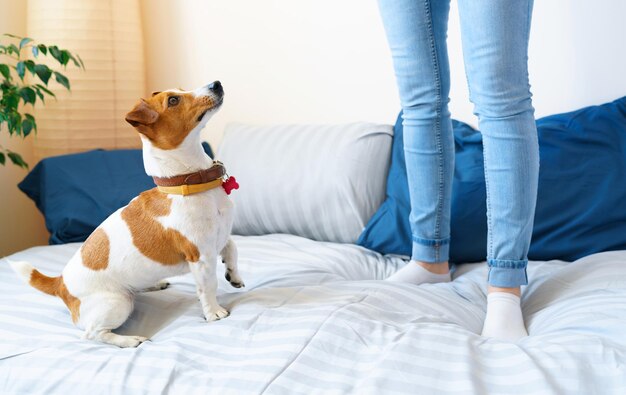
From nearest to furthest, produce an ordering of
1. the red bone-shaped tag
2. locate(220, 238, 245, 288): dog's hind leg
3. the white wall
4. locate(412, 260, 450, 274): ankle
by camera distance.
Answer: the red bone-shaped tag
locate(220, 238, 245, 288): dog's hind leg
locate(412, 260, 450, 274): ankle
the white wall

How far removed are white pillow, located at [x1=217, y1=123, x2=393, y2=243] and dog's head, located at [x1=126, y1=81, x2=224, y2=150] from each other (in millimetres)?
732

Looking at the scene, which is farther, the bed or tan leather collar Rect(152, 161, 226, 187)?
tan leather collar Rect(152, 161, 226, 187)

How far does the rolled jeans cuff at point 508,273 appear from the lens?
1.29 m

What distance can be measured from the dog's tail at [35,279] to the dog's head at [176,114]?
1.18 feet

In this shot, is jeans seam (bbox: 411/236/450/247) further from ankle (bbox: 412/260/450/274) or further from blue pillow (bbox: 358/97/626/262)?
blue pillow (bbox: 358/97/626/262)

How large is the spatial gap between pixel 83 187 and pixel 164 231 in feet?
3.03

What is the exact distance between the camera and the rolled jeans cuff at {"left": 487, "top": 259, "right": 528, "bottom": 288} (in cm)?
129

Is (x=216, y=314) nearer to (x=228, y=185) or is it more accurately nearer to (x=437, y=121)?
(x=228, y=185)

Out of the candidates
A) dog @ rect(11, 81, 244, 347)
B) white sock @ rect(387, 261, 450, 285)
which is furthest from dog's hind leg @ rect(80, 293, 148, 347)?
white sock @ rect(387, 261, 450, 285)

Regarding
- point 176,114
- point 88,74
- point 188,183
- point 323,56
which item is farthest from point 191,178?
point 88,74

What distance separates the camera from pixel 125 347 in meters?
1.21

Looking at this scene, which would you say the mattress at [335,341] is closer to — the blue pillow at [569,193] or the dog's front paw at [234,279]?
the dog's front paw at [234,279]

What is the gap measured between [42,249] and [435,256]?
109 centimetres

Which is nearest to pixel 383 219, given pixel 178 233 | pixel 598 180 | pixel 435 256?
pixel 435 256
